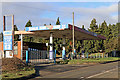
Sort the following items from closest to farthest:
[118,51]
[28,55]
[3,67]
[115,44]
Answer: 1. [3,67]
2. [28,55]
3. [115,44]
4. [118,51]

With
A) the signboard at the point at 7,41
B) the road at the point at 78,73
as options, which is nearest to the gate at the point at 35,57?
the signboard at the point at 7,41

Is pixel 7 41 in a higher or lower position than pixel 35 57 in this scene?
higher

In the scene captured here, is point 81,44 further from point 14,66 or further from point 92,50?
point 14,66

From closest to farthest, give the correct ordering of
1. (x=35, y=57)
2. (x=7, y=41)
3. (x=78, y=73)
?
1. (x=78, y=73)
2. (x=35, y=57)
3. (x=7, y=41)

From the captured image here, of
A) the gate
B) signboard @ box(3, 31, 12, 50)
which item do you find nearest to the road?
the gate

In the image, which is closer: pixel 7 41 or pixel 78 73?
pixel 78 73

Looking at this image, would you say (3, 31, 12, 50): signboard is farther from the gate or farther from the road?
the road

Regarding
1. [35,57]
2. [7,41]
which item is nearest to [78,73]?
[35,57]

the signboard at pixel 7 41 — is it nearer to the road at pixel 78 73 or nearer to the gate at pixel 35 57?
the gate at pixel 35 57

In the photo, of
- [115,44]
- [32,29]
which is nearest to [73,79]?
[32,29]

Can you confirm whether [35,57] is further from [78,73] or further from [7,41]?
[78,73]

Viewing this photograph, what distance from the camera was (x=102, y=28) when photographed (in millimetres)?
72812

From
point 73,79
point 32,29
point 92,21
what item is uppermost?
point 92,21

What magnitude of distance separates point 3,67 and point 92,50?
55.4 meters
